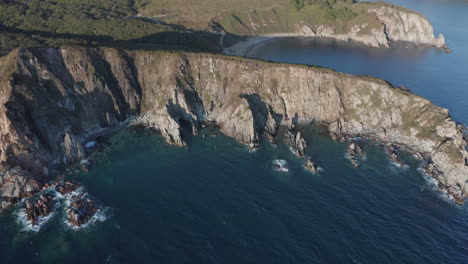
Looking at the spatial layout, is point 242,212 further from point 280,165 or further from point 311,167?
point 311,167

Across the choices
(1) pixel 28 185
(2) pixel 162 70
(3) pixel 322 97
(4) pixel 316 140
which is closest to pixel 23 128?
(1) pixel 28 185

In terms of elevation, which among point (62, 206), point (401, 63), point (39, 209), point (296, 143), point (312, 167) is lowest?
point (39, 209)

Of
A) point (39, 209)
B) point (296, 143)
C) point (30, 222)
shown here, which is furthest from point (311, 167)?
point (30, 222)

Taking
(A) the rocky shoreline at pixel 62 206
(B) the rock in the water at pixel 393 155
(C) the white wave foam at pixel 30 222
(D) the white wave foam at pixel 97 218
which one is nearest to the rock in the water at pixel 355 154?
(B) the rock in the water at pixel 393 155

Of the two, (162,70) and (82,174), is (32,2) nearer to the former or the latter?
(162,70)

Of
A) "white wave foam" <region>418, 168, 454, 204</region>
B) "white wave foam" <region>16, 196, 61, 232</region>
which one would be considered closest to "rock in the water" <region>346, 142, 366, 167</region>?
"white wave foam" <region>418, 168, 454, 204</region>

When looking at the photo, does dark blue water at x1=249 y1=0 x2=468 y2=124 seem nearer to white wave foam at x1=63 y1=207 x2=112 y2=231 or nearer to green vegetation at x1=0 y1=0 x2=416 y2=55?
green vegetation at x1=0 y1=0 x2=416 y2=55
